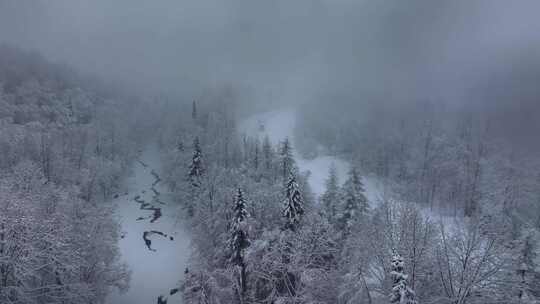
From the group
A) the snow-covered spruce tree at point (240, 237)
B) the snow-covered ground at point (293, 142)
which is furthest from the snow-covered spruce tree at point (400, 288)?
the snow-covered ground at point (293, 142)

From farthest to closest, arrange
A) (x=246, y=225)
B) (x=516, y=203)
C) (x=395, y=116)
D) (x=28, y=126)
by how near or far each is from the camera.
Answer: (x=395, y=116)
(x=28, y=126)
(x=516, y=203)
(x=246, y=225)

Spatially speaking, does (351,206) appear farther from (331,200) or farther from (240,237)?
(240,237)

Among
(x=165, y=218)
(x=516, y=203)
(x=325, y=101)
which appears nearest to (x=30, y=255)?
(x=165, y=218)

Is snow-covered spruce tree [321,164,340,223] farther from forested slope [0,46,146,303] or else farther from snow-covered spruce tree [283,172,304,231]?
forested slope [0,46,146,303]

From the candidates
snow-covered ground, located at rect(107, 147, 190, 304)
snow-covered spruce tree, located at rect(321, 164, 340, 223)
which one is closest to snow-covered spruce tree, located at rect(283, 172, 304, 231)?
snow-covered spruce tree, located at rect(321, 164, 340, 223)

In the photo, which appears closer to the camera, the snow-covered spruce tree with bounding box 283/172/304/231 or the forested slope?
the forested slope

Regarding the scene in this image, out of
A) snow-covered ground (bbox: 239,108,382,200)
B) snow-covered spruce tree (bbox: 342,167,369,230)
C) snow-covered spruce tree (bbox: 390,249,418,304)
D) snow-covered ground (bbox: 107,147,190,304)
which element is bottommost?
snow-covered ground (bbox: 107,147,190,304)

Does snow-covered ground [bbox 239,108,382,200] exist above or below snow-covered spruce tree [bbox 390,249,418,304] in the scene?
above

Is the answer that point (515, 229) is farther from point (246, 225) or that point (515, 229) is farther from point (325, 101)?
point (325, 101)
